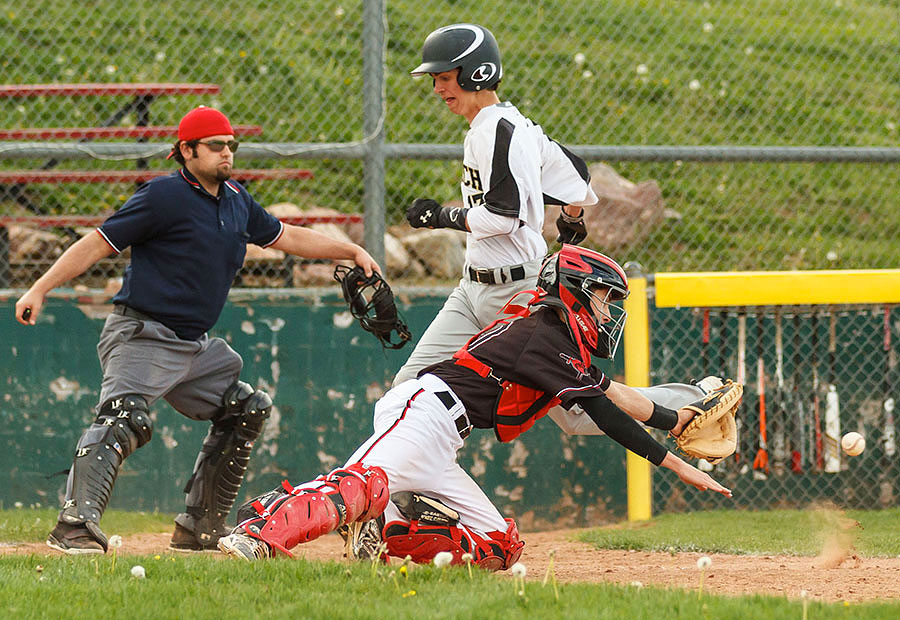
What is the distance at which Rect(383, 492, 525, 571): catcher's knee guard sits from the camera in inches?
185

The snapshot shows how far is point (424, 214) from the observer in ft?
17.9

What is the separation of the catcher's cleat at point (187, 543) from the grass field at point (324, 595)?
144 cm

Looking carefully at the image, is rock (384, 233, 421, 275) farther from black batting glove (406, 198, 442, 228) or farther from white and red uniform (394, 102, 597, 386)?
black batting glove (406, 198, 442, 228)

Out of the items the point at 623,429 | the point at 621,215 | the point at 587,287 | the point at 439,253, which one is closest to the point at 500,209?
the point at 587,287

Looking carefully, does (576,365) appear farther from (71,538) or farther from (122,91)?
(122,91)

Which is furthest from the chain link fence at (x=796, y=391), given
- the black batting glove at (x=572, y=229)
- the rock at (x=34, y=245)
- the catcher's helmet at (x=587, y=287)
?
the rock at (x=34, y=245)

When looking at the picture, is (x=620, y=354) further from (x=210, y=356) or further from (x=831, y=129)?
(x=831, y=129)

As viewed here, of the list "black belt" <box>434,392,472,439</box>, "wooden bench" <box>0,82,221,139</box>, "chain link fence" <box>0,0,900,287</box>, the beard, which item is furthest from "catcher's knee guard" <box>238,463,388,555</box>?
"wooden bench" <box>0,82,221,139</box>

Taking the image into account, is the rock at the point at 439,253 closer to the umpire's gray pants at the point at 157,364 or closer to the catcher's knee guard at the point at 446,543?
the umpire's gray pants at the point at 157,364

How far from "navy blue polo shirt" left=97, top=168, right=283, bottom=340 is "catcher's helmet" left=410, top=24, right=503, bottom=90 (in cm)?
123

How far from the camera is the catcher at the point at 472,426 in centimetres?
419

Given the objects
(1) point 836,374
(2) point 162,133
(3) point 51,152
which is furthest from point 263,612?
(2) point 162,133

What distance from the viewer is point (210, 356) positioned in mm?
5805

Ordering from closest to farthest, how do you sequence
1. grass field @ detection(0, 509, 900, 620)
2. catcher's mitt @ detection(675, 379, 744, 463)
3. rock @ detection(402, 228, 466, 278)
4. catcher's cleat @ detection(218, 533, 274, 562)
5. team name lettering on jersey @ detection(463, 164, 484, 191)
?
grass field @ detection(0, 509, 900, 620) → catcher's cleat @ detection(218, 533, 274, 562) → catcher's mitt @ detection(675, 379, 744, 463) → team name lettering on jersey @ detection(463, 164, 484, 191) → rock @ detection(402, 228, 466, 278)
